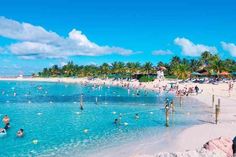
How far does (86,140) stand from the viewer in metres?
Answer: 32.2

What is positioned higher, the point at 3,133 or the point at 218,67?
the point at 218,67

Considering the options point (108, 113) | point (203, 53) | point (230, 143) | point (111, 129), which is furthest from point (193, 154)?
point (203, 53)

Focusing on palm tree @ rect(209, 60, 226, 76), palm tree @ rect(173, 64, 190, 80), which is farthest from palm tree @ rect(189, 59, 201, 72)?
palm tree @ rect(209, 60, 226, 76)

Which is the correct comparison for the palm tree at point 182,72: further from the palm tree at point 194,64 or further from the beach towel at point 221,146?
the beach towel at point 221,146

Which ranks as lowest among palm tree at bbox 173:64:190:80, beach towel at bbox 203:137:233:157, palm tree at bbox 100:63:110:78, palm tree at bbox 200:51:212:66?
beach towel at bbox 203:137:233:157

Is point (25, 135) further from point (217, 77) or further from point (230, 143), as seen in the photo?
point (217, 77)

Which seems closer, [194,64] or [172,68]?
[172,68]

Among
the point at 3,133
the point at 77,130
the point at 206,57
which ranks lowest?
the point at 3,133

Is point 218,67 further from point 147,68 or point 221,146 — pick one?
point 221,146

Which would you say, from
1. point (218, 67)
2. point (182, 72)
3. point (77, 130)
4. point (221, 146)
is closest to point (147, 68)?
point (182, 72)

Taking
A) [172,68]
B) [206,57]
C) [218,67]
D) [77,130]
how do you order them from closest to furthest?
1. [77,130]
2. [218,67]
3. [206,57]
4. [172,68]

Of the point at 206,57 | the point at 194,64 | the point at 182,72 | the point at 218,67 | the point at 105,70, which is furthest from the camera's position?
the point at 105,70

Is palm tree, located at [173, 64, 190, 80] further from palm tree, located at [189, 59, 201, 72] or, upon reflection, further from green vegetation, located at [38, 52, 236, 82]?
palm tree, located at [189, 59, 201, 72]

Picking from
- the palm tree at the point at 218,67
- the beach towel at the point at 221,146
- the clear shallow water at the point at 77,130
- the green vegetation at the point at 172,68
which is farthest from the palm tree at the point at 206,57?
the beach towel at the point at 221,146
